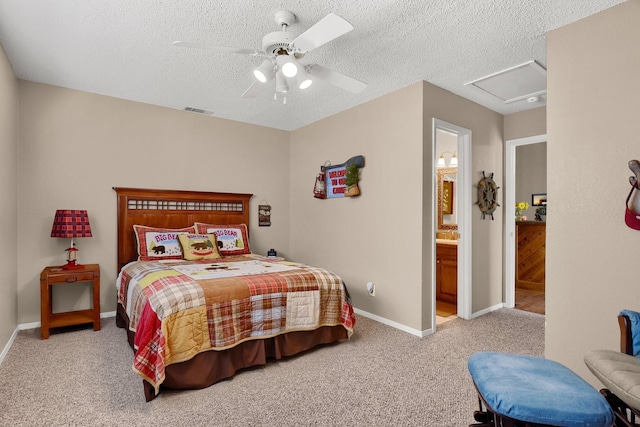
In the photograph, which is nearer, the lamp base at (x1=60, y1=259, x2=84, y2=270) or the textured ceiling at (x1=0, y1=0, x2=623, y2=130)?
the textured ceiling at (x1=0, y1=0, x2=623, y2=130)

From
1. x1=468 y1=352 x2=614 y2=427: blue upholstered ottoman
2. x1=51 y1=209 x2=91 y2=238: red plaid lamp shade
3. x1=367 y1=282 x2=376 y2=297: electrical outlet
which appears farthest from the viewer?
x1=367 y1=282 x2=376 y2=297: electrical outlet

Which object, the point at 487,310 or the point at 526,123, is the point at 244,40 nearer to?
the point at 526,123

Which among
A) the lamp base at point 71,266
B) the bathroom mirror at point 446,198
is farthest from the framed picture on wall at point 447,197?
the lamp base at point 71,266

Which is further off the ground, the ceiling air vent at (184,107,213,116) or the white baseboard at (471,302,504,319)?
the ceiling air vent at (184,107,213,116)

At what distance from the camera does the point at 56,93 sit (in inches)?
143

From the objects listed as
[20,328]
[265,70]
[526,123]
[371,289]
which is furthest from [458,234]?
[20,328]

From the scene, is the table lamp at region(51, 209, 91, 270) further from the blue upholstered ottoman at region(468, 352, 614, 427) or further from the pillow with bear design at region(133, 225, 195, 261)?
the blue upholstered ottoman at region(468, 352, 614, 427)

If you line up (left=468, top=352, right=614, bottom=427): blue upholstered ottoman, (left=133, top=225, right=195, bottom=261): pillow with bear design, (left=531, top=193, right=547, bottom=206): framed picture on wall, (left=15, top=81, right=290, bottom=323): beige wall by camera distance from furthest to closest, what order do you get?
(left=531, top=193, right=547, bottom=206): framed picture on wall < (left=133, top=225, right=195, bottom=261): pillow with bear design < (left=15, top=81, right=290, bottom=323): beige wall < (left=468, top=352, right=614, bottom=427): blue upholstered ottoman

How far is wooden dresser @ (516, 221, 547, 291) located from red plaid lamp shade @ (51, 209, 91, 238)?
580 cm

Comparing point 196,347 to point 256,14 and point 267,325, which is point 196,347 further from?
point 256,14

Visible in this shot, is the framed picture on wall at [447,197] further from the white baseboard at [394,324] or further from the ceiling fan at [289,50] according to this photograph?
the ceiling fan at [289,50]

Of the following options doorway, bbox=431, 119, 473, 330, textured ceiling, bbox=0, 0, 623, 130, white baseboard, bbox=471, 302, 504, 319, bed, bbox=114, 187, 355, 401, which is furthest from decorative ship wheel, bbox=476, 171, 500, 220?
bed, bbox=114, 187, 355, 401

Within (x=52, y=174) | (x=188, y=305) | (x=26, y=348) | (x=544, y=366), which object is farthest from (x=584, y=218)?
(x=52, y=174)

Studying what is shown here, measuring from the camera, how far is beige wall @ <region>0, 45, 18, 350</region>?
9.09ft
